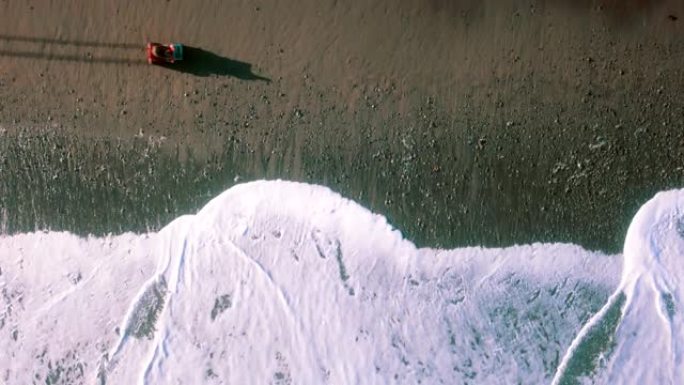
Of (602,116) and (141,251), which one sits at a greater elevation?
(602,116)

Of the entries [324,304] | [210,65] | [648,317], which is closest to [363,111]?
[210,65]

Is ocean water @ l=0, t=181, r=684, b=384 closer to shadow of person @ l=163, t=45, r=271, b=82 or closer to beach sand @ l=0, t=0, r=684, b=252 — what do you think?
beach sand @ l=0, t=0, r=684, b=252

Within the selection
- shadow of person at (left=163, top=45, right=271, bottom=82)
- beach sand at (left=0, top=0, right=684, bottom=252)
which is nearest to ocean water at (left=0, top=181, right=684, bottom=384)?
beach sand at (left=0, top=0, right=684, bottom=252)

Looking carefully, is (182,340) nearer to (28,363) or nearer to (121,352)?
(121,352)

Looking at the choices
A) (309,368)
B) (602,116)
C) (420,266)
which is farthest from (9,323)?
(602,116)

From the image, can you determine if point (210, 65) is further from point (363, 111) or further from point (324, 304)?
point (324, 304)
